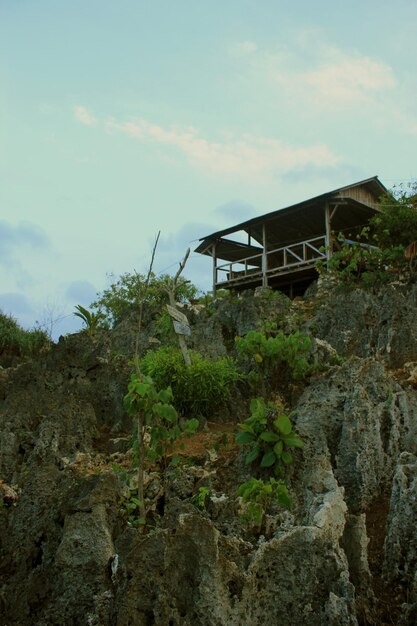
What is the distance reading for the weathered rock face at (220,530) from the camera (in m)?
4.14

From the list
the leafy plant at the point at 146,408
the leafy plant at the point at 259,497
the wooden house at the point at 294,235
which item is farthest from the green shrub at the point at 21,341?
the leafy plant at the point at 259,497

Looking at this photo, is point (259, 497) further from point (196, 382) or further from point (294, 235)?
point (294, 235)

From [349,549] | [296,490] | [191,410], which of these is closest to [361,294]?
[191,410]

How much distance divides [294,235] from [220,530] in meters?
19.9

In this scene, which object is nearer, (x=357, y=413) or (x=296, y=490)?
(x=296, y=490)

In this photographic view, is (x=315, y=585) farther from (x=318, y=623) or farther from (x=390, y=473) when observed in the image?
(x=390, y=473)

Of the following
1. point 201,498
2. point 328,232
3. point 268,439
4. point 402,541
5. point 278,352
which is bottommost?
point 402,541

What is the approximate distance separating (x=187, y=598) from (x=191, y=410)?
18.4ft

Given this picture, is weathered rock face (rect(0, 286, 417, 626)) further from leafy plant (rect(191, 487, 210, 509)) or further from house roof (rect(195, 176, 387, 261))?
house roof (rect(195, 176, 387, 261))

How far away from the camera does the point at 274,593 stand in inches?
167

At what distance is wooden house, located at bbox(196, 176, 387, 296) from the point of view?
20.5 m

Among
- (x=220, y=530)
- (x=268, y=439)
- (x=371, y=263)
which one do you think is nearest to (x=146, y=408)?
(x=268, y=439)

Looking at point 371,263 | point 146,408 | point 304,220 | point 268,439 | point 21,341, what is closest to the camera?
point 268,439

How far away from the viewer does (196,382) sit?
32.0 ft
